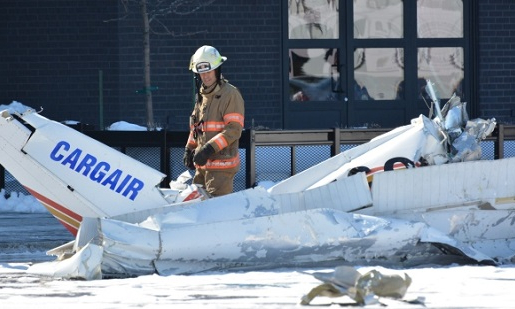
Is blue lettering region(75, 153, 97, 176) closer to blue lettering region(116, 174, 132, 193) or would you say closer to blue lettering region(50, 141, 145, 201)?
blue lettering region(50, 141, 145, 201)

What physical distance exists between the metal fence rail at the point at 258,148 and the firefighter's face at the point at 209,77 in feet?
14.3

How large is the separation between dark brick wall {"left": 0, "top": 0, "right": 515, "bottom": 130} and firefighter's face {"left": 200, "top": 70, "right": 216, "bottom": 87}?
10664 mm

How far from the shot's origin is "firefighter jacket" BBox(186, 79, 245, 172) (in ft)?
36.1

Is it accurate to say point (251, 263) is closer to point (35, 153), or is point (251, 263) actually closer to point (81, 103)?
point (35, 153)

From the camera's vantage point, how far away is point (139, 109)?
72.3 ft

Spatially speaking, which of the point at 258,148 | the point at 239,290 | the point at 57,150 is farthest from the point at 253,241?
the point at 258,148

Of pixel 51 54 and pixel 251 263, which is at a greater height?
pixel 51 54

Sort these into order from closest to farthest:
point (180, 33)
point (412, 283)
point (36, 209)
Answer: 1. point (412, 283)
2. point (36, 209)
3. point (180, 33)

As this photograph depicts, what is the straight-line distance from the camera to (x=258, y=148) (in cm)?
1564

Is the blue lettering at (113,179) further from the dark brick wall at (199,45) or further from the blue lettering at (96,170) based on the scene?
the dark brick wall at (199,45)

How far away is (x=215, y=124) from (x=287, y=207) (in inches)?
39.8

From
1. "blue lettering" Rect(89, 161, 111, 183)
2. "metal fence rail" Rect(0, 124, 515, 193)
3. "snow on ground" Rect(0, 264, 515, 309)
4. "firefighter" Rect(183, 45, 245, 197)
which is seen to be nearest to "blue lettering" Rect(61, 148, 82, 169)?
"blue lettering" Rect(89, 161, 111, 183)

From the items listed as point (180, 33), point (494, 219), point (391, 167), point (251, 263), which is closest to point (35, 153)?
point (251, 263)

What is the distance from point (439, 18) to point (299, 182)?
12.2 m
